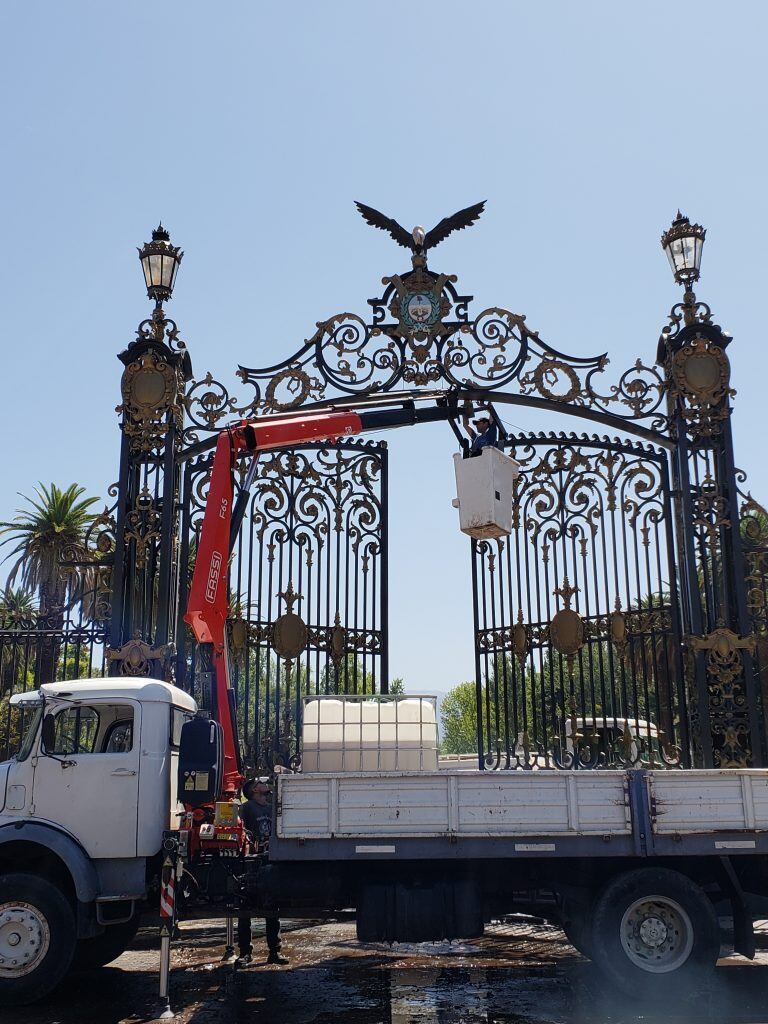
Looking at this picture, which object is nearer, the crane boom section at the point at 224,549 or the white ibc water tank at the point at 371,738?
the white ibc water tank at the point at 371,738

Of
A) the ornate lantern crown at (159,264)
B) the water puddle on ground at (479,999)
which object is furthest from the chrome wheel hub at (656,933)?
the ornate lantern crown at (159,264)

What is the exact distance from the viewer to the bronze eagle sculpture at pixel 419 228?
549 inches

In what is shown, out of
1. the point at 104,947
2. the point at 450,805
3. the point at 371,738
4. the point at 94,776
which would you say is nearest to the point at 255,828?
the point at 371,738

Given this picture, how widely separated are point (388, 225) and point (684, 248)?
4.19 metres

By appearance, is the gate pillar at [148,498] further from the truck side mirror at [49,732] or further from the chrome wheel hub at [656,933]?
the chrome wheel hub at [656,933]

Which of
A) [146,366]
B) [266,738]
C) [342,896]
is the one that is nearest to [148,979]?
[342,896]

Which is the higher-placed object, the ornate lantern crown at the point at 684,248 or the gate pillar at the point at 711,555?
the ornate lantern crown at the point at 684,248

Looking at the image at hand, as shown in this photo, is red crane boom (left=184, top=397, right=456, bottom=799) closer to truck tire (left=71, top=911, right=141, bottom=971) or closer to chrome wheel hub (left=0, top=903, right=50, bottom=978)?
truck tire (left=71, top=911, right=141, bottom=971)

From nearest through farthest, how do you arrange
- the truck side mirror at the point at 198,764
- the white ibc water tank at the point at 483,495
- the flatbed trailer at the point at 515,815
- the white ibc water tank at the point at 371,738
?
the flatbed trailer at the point at 515,815
the truck side mirror at the point at 198,764
the white ibc water tank at the point at 371,738
the white ibc water tank at the point at 483,495

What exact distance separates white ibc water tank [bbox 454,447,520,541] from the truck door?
4.79 m

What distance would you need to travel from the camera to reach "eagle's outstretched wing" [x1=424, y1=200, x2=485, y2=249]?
1389 centimetres

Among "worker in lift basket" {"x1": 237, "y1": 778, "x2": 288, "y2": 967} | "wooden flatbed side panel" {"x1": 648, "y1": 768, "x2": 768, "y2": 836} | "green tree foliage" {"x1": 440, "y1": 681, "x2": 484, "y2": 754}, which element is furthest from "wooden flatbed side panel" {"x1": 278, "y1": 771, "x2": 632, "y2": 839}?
"green tree foliage" {"x1": 440, "y1": 681, "x2": 484, "y2": 754}

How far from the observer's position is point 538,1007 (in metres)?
8.50

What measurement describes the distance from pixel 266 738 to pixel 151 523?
329 centimetres
